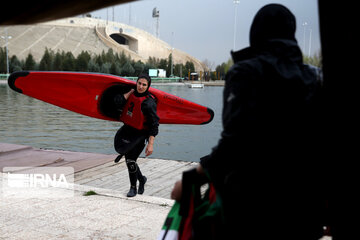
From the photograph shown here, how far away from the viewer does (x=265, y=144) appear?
5.69ft

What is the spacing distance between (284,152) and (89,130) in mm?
20613

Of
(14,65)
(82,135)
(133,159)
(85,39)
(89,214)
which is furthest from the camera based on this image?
(85,39)

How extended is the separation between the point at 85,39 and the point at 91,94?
131600 mm

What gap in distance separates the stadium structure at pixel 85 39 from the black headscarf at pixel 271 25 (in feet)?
405

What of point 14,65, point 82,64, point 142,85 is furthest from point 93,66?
point 142,85

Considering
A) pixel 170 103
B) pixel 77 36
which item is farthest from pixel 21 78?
pixel 77 36

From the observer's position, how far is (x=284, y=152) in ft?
5.76

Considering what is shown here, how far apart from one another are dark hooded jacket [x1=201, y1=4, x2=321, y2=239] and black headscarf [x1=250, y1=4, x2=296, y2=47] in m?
0.12

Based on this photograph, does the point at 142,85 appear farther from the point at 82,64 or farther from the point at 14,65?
the point at 82,64

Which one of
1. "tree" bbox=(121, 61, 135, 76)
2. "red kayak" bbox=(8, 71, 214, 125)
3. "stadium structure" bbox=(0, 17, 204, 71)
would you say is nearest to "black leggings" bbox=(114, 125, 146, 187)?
"red kayak" bbox=(8, 71, 214, 125)

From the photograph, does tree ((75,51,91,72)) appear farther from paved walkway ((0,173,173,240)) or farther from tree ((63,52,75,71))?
paved walkway ((0,173,173,240))

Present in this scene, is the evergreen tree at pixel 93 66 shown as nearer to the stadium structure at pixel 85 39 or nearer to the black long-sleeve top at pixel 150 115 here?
the stadium structure at pixel 85 39

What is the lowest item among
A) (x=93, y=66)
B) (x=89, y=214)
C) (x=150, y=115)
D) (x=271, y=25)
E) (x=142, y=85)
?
(x=89, y=214)

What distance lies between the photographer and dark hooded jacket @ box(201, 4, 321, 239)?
1.71 m
